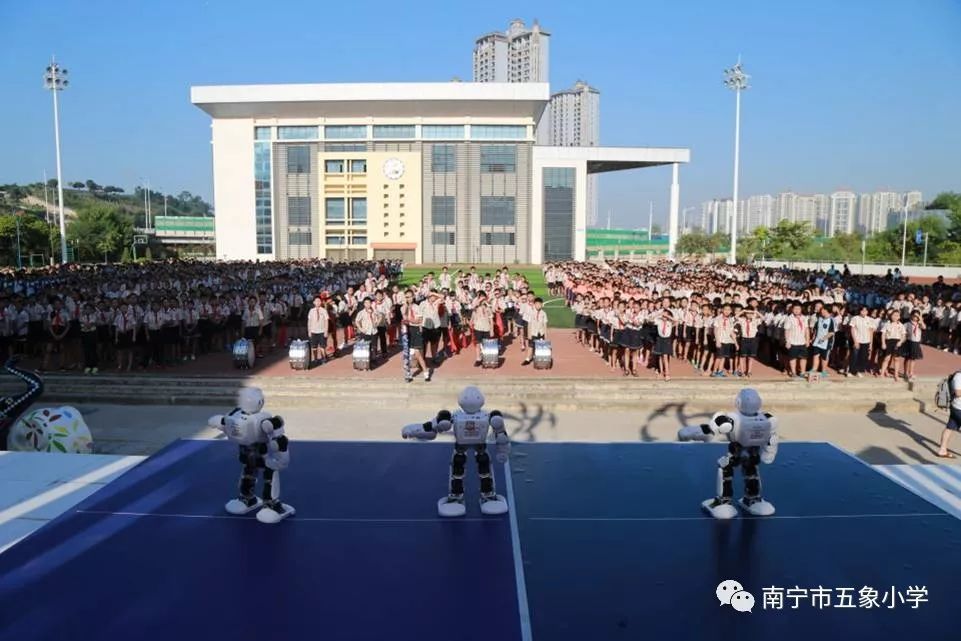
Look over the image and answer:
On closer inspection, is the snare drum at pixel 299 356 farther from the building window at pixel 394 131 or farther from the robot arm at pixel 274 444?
the building window at pixel 394 131

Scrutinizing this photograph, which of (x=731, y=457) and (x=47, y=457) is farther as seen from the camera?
(x=47, y=457)

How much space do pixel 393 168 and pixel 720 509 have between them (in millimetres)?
63111

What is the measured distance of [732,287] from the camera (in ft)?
73.8

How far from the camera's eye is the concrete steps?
13.9 meters

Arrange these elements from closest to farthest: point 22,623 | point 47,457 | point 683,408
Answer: point 22,623, point 47,457, point 683,408

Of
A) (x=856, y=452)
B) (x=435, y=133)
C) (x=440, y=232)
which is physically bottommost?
(x=856, y=452)

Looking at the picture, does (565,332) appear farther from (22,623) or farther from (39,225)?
(39,225)

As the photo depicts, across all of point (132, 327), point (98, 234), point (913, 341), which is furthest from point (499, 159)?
point (913, 341)

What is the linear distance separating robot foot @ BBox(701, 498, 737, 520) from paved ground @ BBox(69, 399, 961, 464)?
502cm

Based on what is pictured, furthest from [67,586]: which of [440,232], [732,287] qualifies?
[440,232]

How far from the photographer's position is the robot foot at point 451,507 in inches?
255

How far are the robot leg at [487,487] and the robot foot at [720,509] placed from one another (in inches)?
77.2

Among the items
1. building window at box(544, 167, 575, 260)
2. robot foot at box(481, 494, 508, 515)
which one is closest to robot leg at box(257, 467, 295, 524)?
robot foot at box(481, 494, 508, 515)

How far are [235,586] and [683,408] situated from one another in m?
10.4
